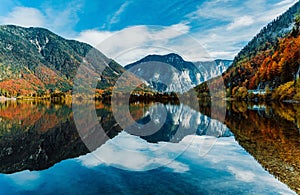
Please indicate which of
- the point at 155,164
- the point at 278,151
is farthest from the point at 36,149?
the point at 278,151

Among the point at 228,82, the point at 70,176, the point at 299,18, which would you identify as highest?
the point at 299,18

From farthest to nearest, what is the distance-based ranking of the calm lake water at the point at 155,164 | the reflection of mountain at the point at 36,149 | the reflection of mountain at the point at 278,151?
the reflection of mountain at the point at 36,149
the reflection of mountain at the point at 278,151
the calm lake water at the point at 155,164

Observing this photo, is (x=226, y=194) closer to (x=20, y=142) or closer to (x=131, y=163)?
(x=131, y=163)

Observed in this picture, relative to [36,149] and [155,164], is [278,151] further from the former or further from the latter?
[36,149]

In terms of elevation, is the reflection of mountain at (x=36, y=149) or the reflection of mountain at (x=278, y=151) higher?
the reflection of mountain at (x=278, y=151)

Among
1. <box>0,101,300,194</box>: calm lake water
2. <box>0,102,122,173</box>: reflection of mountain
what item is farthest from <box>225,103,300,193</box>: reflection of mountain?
<box>0,102,122,173</box>: reflection of mountain

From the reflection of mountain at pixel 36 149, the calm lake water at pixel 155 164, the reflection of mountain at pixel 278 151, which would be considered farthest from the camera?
the reflection of mountain at pixel 36 149

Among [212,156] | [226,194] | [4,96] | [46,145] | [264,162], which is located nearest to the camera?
[226,194]

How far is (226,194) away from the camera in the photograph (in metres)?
11.0

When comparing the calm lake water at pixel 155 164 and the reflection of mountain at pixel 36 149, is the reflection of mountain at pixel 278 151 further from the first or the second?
the reflection of mountain at pixel 36 149

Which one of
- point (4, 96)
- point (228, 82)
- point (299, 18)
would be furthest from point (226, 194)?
point (4, 96)

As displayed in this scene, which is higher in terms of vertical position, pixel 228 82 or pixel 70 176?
pixel 228 82

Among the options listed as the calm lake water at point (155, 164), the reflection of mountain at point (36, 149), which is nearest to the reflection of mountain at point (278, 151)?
the calm lake water at point (155, 164)

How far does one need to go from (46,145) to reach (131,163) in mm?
9807
